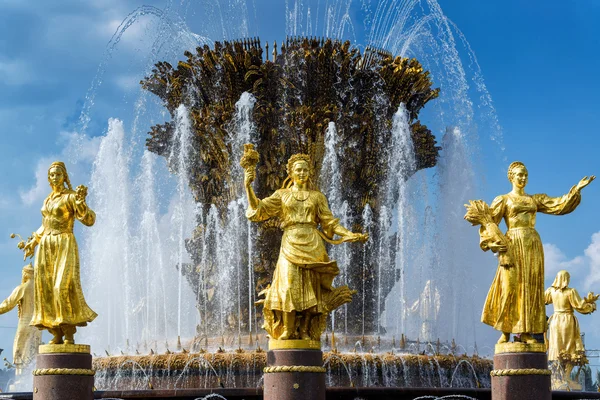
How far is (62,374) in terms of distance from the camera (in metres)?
12.6

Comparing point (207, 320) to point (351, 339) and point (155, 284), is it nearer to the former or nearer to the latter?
point (155, 284)

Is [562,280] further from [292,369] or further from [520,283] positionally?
[292,369]

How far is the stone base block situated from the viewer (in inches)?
487

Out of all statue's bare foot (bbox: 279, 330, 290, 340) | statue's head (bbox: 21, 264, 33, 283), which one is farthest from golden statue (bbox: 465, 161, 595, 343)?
statue's head (bbox: 21, 264, 33, 283)

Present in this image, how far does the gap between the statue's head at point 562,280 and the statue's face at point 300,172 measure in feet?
32.7

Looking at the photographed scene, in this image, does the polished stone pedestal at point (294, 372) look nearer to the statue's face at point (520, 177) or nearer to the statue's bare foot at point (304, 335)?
the statue's bare foot at point (304, 335)

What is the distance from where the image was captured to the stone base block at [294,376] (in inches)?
487

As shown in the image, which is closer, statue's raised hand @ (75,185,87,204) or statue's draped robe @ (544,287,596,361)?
statue's raised hand @ (75,185,87,204)

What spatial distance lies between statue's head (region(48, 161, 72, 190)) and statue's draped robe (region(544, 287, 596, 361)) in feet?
40.3

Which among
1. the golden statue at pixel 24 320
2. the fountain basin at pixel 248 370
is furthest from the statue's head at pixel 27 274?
the fountain basin at pixel 248 370

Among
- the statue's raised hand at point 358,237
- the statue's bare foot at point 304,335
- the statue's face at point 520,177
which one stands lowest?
the statue's bare foot at point 304,335

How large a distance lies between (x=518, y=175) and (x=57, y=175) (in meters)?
6.68

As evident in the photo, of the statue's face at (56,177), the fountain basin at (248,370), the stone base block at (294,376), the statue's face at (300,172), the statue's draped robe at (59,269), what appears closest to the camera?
the stone base block at (294,376)

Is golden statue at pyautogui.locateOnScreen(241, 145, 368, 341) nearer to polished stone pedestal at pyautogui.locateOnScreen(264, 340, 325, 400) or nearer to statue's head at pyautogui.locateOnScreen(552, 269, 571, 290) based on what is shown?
polished stone pedestal at pyautogui.locateOnScreen(264, 340, 325, 400)
